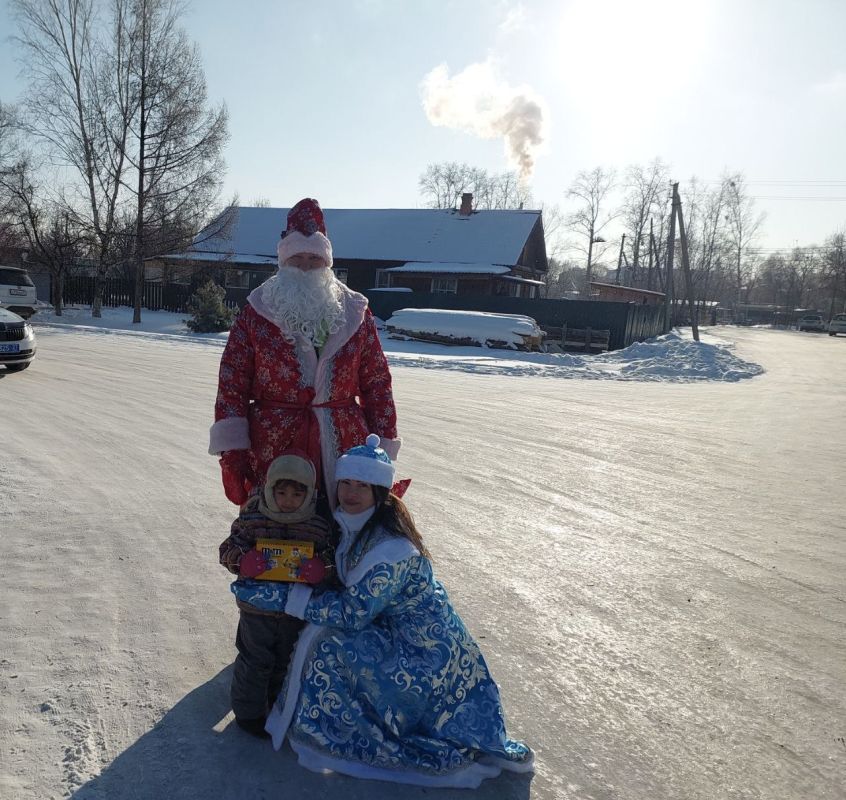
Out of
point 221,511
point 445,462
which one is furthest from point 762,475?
point 221,511

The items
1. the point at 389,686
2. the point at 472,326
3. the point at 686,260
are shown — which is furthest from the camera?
the point at 686,260

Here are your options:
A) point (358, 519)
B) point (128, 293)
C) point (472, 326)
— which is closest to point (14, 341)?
point (358, 519)

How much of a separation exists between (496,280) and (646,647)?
3128 centimetres

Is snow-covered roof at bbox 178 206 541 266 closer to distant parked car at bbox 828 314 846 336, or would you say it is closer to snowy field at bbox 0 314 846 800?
distant parked car at bbox 828 314 846 336

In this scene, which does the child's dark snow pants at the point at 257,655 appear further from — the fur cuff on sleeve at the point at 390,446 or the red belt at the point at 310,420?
the fur cuff on sleeve at the point at 390,446

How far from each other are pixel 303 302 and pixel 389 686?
58.7 inches

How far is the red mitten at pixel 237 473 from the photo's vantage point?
2.66 metres

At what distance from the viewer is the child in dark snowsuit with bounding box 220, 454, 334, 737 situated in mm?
2355

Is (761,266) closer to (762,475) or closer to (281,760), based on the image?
(762,475)

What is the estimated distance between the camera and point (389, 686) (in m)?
2.30

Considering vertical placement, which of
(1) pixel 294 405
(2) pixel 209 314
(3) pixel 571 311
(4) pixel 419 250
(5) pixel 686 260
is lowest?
(1) pixel 294 405

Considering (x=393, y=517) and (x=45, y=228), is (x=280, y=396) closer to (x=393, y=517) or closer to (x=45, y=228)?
(x=393, y=517)

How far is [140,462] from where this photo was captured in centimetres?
578

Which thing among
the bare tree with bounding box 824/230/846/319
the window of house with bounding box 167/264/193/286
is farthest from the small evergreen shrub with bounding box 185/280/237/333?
the bare tree with bounding box 824/230/846/319
